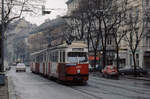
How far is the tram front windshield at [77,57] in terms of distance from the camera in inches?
869

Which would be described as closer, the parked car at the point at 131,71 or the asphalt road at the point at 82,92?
the asphalt road at the point at 82,92

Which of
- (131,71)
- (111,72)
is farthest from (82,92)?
(131,71)

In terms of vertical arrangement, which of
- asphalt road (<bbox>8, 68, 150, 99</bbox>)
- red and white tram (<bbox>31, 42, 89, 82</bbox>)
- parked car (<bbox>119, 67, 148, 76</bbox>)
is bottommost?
asphalt road (<bbox>8, 68, 150, 99</bbox>)

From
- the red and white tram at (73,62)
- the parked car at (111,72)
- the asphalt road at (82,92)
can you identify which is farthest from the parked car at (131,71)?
the red and white tram at (73,62)

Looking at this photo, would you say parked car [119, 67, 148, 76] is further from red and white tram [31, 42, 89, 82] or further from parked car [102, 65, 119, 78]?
red and white tram [31, 42, 89, 82]

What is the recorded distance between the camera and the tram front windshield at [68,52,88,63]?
72.4ft

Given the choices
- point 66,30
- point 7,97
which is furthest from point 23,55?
point 7,97

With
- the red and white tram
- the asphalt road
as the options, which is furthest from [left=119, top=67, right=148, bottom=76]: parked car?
the red and white tram

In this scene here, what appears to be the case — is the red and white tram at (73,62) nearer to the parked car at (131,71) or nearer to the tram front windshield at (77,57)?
the tram front windshield at (77,57)

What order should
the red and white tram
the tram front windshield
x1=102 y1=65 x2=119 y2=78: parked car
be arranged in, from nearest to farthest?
1. the red and white tram
2. the tram front windshield
3. x1=102 y1=65 x2=119 y2=78: parked car

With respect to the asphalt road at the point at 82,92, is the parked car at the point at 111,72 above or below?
above

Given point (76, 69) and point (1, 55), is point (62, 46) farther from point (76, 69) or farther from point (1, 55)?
point (1, 55)

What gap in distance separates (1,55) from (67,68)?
665cm

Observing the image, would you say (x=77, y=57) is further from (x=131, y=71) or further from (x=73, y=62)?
(x=131, y=71)
